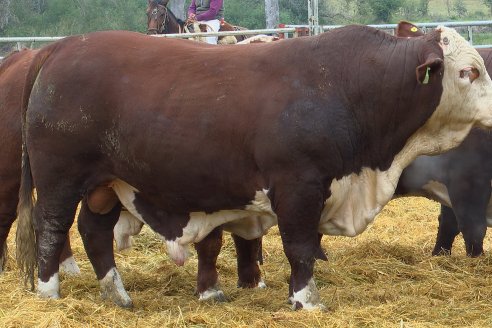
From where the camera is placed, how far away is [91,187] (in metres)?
5.52

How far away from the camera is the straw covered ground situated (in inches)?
191

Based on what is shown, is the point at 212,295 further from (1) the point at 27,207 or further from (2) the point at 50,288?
(1) the point at 27,207

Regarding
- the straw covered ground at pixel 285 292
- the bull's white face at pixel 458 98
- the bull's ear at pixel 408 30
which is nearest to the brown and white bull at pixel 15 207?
the straw covered ground at pixel 285 292

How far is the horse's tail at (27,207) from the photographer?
5.64 meters

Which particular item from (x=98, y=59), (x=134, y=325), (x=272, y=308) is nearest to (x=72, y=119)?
(x=98, y=59)

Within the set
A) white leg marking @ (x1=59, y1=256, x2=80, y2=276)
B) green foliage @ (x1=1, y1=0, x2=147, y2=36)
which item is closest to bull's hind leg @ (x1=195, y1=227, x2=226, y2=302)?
white leg marking @ (x1=59, y1=256, x2=80, y2=276)

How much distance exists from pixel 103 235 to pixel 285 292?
126 cm

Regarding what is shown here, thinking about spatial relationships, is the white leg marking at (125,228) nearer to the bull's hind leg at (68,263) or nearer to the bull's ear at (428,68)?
the bull's hind leg at (68,263)

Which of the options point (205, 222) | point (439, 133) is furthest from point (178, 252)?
point (439, 133)

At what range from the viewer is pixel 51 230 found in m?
5.59

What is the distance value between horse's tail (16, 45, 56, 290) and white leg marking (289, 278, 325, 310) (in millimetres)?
1742

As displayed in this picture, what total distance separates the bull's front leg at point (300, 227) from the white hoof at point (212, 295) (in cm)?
71

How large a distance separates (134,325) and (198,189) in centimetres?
89

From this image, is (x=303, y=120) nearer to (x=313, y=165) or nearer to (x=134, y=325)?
(x=313, y=165)
